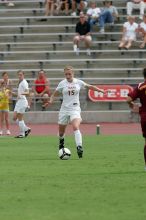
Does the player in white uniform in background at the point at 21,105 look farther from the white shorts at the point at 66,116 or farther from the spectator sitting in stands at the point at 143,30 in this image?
the spectator sitting in stands at the point at 143,30

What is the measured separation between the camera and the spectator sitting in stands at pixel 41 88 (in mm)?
35156

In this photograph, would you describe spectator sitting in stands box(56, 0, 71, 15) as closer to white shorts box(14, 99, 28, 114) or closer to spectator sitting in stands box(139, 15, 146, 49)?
spectator sitting in stands box(139, 15, 146, 49)

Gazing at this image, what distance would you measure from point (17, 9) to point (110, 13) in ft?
17.0

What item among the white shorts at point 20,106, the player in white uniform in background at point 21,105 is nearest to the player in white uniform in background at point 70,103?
the player in white uniform in background at point 21,105

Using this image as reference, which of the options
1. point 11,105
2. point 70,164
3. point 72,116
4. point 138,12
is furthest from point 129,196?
point 138,12

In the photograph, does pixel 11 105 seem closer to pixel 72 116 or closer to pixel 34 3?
pixel 34 3

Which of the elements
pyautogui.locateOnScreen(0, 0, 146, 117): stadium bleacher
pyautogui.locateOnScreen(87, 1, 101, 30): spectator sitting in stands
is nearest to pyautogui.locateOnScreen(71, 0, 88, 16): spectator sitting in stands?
pyautogui.locateOnScreen(0, 0, 146, 117): stadium bleacher

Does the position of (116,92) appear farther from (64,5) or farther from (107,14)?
(64,5)

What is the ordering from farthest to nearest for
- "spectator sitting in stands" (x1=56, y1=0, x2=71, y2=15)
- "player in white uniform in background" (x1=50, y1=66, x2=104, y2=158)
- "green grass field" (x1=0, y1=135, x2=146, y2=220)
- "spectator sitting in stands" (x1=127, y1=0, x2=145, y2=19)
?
1. "spectator sitting in stands" (x1=56, y1=0, x2=71, y2=15)
2. "spectator sitting in stands" (x1=127, y1=0, x2=145, y2=19)
3. "player in white uniform in background" (x1=50, y1=66, x2=104, y2=158)
4. "green grass field" (x1=0, y1=135, x2=146, y2=220)

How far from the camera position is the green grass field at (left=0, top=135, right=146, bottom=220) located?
11375 mm

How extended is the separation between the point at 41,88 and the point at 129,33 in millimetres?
5012

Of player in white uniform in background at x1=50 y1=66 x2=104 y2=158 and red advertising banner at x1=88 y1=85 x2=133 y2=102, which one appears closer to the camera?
player in white uniform in background at x1=50 y1=66 x2=104 y2=158

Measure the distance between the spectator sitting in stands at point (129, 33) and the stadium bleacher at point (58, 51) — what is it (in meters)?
0.35

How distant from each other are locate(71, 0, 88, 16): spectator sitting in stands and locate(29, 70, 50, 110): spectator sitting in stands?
6049 mm
